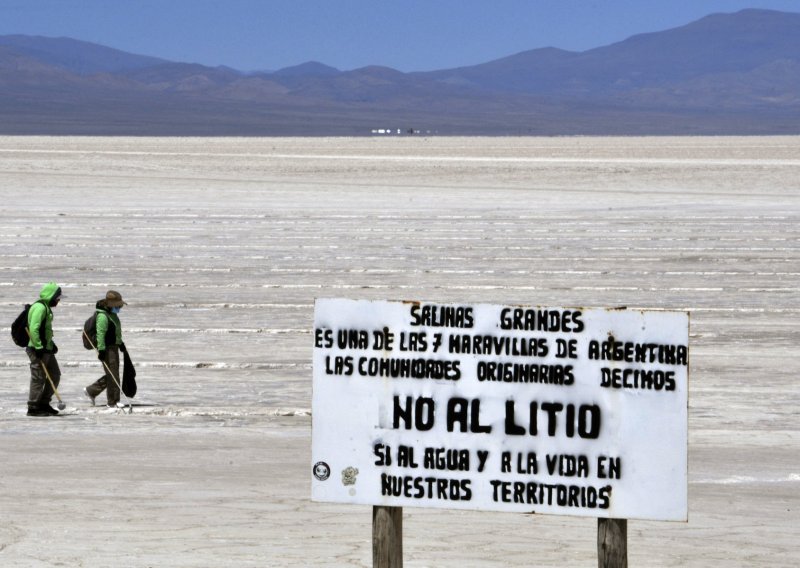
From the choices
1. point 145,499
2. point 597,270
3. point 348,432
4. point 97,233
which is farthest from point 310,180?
point 348,432

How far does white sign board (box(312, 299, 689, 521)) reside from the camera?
18.6 ft

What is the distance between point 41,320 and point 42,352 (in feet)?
0.92

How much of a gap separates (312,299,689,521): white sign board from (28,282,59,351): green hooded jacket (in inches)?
253

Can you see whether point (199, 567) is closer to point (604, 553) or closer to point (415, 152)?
point (604, 553)

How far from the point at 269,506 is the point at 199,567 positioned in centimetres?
128

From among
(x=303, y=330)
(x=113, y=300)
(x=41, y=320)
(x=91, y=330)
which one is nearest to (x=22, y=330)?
(x=41, y=320)

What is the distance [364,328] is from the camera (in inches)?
231

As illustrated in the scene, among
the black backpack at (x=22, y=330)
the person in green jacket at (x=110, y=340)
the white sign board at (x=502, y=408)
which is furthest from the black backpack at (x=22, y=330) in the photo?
the white sign board at (x=502, y=408)

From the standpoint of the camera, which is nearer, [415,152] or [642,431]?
[642,431]

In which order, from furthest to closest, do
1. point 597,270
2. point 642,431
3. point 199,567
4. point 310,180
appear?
point 310,180 < point 597,270 < point 199,567 < point 642,431

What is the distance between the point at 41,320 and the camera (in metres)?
11.9

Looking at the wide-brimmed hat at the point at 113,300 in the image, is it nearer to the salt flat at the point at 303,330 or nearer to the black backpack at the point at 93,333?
the black backpack at the point at 93,333

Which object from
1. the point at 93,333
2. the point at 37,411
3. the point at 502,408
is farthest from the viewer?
the point at 93,333

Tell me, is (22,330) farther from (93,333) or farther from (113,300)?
(113,300)
